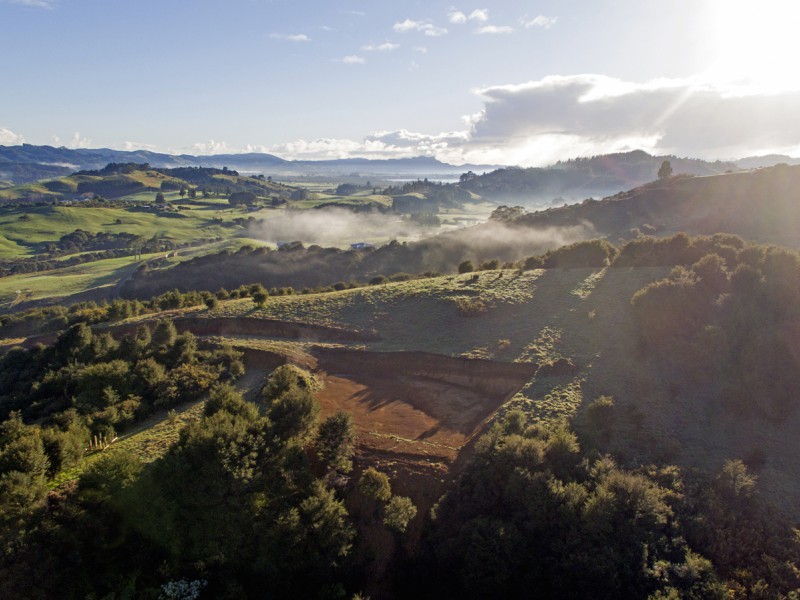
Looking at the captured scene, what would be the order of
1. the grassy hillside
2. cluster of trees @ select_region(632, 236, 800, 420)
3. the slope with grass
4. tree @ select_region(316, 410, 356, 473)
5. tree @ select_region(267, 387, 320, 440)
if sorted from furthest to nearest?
the grassy hillside → cluster of trees @ select_region(632, 236, 800, 420) → the slope with grass → tree @ select_region(316, 410, 356, 473) → tree @ select_region(267, 387, 320, 440)

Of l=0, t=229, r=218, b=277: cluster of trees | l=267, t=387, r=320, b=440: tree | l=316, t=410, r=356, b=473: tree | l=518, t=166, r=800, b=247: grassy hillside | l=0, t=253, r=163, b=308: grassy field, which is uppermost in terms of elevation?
l=518, t=166, r=800, b=247: grassy hillside

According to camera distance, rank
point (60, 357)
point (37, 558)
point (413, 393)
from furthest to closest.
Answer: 1. point (60, 357)
2. point (413, 393)
3. point (37, 558)

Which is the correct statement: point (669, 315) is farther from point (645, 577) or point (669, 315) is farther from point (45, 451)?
point (45, 451)

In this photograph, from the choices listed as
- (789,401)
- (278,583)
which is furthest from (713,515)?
(278,583)

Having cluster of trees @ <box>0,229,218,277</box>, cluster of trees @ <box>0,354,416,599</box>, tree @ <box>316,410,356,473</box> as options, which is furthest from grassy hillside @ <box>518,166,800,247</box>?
cluster of trees @ <box>0,229,218,277</box>

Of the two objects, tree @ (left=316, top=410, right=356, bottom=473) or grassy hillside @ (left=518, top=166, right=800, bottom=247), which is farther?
grassy hillside @ (left=518, top=166, right=800, bottom=247)

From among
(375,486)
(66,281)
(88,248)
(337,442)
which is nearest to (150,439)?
(337,442)

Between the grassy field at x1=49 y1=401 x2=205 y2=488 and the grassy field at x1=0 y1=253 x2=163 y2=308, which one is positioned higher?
the grassy field at x1=49 y1=401 x2=205 y2=488

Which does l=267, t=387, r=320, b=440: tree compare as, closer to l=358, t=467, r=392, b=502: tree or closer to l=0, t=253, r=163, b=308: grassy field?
l=358, t=467, r=392, b=502: tree

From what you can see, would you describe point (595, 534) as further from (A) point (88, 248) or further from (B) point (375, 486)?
(A) point (88, 248)
